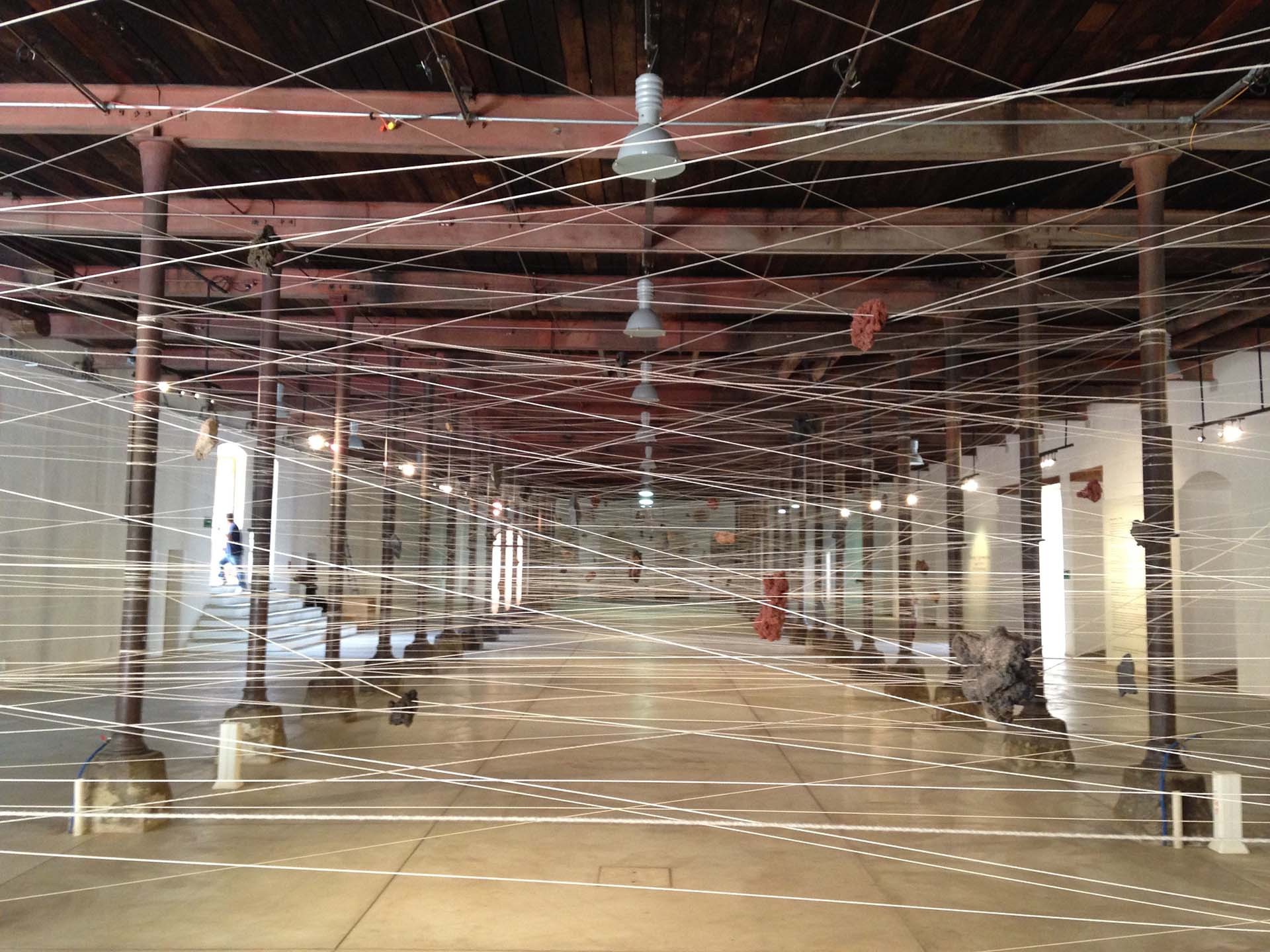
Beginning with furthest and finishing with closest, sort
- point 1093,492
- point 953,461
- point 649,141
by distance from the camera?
point 1093,492 → point 953,461 → point 649,141

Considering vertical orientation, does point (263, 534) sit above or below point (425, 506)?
below

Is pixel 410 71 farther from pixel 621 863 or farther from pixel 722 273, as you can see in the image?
pixel 621 863

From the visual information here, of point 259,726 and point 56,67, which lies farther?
point 259,726

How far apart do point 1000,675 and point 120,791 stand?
5.79 metres

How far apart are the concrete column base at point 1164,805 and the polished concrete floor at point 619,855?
170 millimetres

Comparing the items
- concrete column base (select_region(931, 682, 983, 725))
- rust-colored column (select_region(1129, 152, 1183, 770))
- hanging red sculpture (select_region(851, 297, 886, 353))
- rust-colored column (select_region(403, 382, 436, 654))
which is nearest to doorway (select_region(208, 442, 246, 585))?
rust-colored column (select_region(403, 382, 436, 654))

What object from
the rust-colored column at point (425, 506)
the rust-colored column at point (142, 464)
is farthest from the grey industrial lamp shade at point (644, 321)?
the rust-colored column at point (425, 506)

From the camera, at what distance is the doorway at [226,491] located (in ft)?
57.5

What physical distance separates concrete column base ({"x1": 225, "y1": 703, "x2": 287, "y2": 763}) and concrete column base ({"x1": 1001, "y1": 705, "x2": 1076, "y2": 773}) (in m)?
Answer: 6.48

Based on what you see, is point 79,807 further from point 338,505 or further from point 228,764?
point 338,505

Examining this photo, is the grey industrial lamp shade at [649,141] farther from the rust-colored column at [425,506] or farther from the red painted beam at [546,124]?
the rust-colored column at [425,506]

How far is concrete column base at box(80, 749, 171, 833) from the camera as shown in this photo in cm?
641

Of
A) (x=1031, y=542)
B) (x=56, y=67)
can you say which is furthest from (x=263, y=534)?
(x=1031, y=542)

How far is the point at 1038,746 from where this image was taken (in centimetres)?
857
